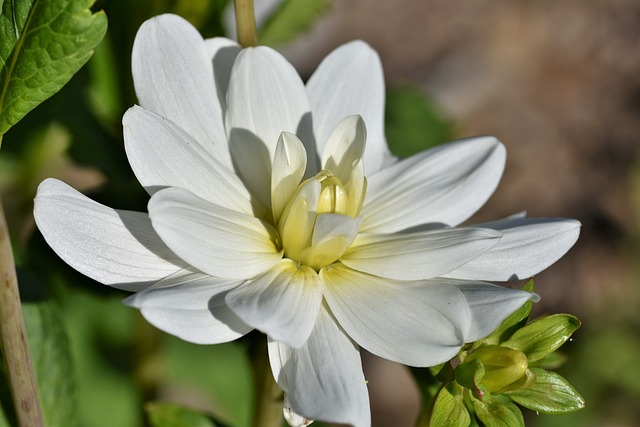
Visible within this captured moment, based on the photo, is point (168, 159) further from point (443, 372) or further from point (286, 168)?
point (443, 372)

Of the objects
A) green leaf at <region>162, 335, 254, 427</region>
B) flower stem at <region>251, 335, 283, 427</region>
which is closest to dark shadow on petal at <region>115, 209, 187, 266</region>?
flower stem at <region>251, 335, 283, 427</region>

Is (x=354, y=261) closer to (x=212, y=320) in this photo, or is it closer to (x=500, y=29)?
(x=212, y=320)

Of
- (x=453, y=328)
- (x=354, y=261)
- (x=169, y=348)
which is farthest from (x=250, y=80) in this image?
(x=169, y=348)

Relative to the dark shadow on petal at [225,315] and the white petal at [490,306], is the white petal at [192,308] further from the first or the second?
the white petal at [490,306]

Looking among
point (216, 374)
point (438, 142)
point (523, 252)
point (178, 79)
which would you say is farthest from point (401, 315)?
point (216, 374)

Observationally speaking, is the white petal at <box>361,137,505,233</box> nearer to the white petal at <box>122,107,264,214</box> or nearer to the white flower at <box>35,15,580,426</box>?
the white flower at <box>35,15,580,426</box>

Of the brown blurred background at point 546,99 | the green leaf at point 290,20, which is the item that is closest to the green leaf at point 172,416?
the green leaf at point 290,20

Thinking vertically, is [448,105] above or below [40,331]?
below
